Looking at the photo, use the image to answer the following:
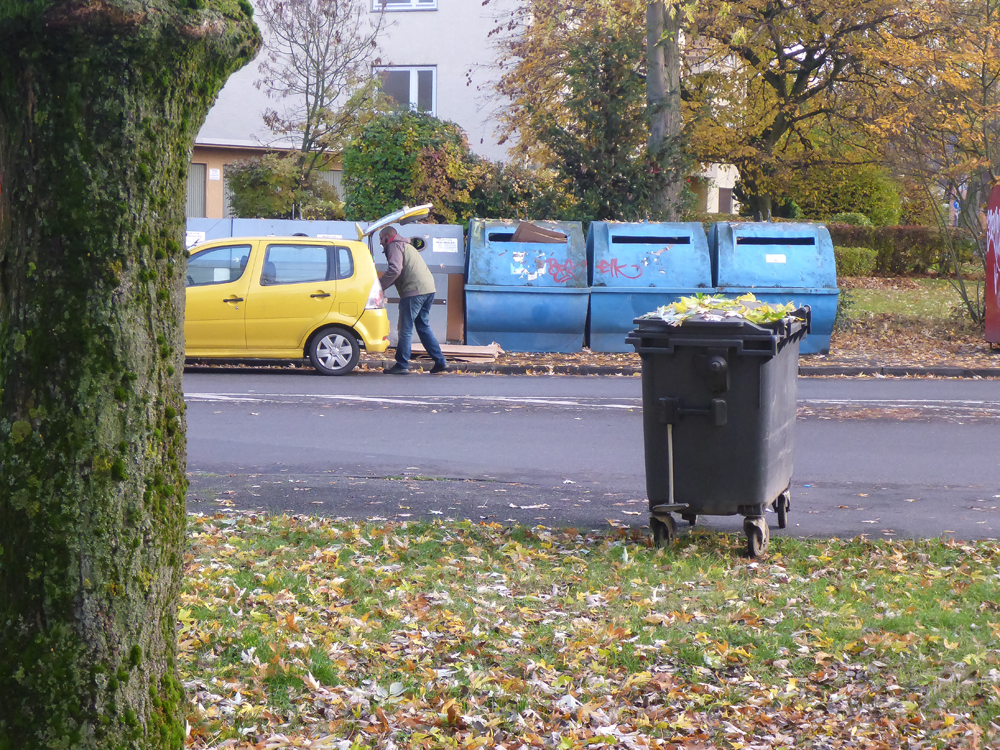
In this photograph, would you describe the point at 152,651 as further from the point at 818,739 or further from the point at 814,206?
the point at 814,206

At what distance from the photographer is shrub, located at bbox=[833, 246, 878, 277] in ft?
86.5

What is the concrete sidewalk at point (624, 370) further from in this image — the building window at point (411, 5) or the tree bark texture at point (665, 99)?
the building window at point (411, 5)

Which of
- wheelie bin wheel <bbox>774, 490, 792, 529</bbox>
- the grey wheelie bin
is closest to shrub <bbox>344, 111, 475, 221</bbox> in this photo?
wheelie bin wheel <bbox>774, 490, 792, 529</bbox>

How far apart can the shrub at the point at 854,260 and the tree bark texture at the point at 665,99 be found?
941 centimetres

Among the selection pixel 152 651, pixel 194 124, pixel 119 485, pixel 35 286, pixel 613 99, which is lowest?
pixel 152 651

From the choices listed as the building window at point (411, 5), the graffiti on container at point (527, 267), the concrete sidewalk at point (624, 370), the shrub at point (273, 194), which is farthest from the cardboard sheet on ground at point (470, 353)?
the building window at point (411, 5)

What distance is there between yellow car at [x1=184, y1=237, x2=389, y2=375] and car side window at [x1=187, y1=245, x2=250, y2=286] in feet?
0.04

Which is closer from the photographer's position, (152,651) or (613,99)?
(152,651)

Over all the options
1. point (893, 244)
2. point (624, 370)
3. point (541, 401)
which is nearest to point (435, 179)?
point (624, 370)

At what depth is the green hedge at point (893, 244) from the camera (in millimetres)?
27328

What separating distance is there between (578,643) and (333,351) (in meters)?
9.24

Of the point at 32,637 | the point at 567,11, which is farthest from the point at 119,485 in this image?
the point at 567,11

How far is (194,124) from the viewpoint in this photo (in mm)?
2941

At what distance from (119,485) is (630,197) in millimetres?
15483
